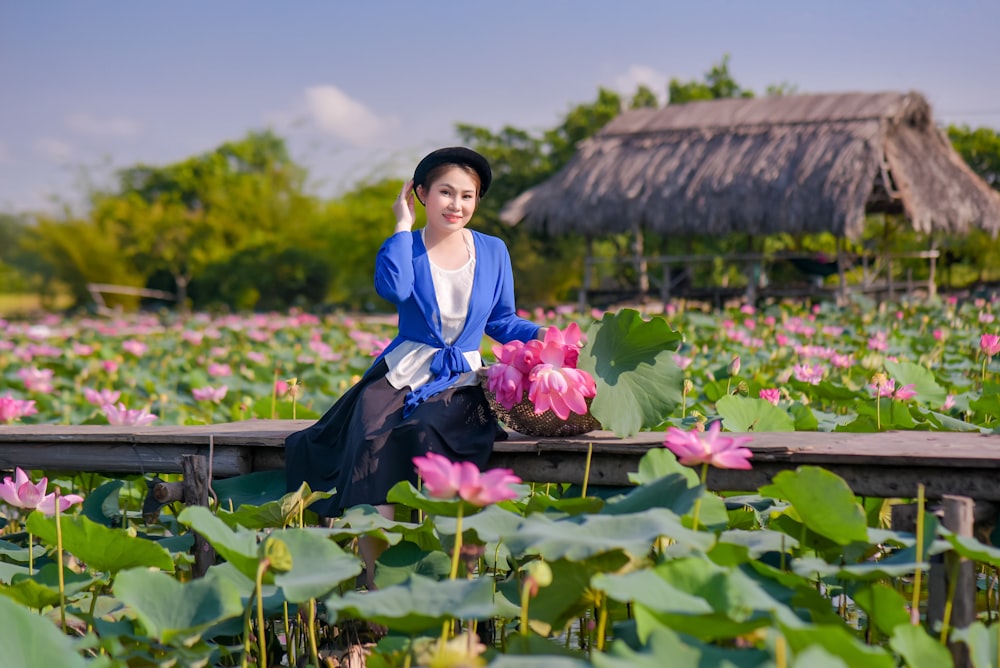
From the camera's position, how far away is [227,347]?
877 cm

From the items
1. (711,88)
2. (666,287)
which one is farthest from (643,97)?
(666,287)

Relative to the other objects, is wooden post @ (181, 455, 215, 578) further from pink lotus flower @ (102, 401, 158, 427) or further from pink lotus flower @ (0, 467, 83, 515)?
pink lotus flower @ (102, 401, 158, 427)

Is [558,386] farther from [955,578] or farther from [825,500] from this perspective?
[955,578]

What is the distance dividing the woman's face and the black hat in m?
0.02

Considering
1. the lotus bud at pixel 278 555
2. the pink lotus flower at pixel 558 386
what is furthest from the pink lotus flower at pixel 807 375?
the lotus bud at pixel 278 555

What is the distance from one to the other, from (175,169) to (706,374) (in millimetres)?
30019

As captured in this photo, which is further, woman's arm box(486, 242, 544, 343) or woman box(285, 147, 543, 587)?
woman's arm box(486, 242, 544, 343)

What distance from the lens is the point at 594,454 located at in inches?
99.7

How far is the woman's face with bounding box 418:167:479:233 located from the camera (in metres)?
2.72

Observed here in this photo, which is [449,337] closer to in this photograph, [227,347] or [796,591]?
[796,591]

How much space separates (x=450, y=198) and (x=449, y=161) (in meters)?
0.09

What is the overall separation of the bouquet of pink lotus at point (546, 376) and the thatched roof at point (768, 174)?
36.0ft

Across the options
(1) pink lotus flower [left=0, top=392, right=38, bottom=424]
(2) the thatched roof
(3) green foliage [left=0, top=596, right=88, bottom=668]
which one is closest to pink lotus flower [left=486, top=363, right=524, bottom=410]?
(3) green foliage [left=0, top=596, right=88, bottom=668]

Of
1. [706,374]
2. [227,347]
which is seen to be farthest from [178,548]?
[227,347]
